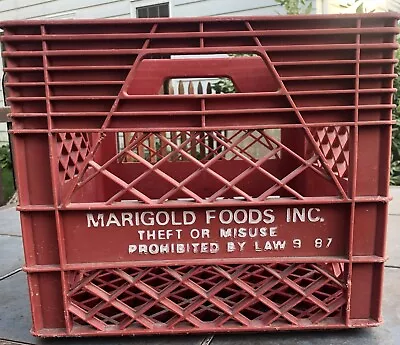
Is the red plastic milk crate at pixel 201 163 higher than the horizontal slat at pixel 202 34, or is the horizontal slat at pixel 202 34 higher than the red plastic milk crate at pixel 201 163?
the horizontal slat at pixel 202 34

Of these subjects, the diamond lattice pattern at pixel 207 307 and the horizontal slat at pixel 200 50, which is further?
the diamond lattice pattern at pixel 207 307

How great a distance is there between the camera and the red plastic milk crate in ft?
4.47

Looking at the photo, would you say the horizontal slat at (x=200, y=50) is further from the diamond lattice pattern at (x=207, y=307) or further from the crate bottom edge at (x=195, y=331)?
the crate bottom edge at (x=195, y=331)

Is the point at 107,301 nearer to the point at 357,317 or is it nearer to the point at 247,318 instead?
the point at 247,318

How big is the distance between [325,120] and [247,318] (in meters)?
0.78

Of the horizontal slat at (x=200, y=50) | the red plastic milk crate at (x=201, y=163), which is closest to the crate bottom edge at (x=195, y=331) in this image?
the red plastic milk crate at (x=201, y=163)

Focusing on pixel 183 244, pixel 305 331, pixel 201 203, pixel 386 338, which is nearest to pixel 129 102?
pixel 201 203

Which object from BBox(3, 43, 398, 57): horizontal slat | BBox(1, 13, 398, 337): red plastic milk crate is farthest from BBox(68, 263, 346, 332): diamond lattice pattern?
BBox(3, 43, 398, 57): horizontal slat

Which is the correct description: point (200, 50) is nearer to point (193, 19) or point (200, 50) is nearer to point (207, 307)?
point (193, 19)

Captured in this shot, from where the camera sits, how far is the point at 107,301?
5.10 ft

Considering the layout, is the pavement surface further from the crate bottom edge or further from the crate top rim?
the crate top rim

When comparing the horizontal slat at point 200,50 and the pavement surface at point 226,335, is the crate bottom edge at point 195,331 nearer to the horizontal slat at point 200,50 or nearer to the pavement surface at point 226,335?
the pavement surface at point 226,335

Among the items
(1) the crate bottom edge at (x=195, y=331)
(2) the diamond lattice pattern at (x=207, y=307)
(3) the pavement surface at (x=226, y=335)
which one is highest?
(2) the diamond lattice pattern at (x=207, y=307)

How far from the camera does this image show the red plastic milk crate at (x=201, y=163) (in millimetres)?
1362
